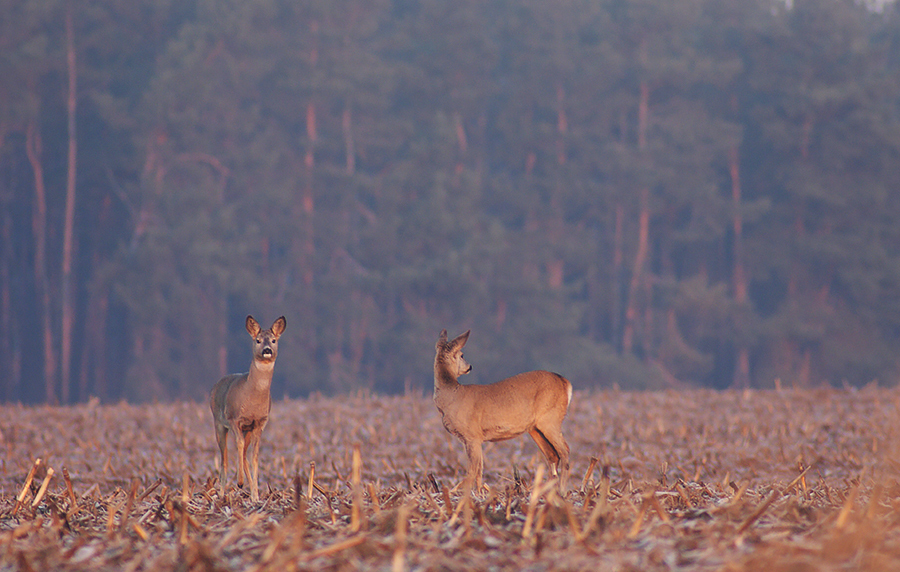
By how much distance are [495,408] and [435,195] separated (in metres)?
30.4

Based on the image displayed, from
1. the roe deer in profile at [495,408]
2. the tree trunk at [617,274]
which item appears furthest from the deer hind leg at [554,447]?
the tree trunk at [617,274]

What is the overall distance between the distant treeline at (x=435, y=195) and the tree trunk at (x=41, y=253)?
0.12m

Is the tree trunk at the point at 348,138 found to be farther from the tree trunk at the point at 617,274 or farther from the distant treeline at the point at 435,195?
the tree trunk at the point at 617,274

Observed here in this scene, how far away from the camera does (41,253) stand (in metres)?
39.0

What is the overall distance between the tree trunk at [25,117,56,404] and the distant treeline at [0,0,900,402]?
12 centimetres

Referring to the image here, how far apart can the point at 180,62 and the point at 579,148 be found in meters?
14.7

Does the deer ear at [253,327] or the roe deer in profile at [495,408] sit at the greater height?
the deer ear at [253,327]

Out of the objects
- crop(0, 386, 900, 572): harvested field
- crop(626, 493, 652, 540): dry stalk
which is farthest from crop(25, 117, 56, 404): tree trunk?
crop(626, 493, 652, 540): dry stalk

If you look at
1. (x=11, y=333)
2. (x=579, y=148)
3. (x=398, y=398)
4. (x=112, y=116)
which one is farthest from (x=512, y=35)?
(x=398, y=398)

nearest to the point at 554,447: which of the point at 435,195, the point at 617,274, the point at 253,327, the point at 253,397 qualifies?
the point at 253,397

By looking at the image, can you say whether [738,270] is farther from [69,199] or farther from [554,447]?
[554,447]

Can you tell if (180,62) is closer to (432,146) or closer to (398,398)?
(432,146)

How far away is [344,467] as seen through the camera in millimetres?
9797

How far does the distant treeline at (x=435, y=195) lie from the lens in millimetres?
36531
